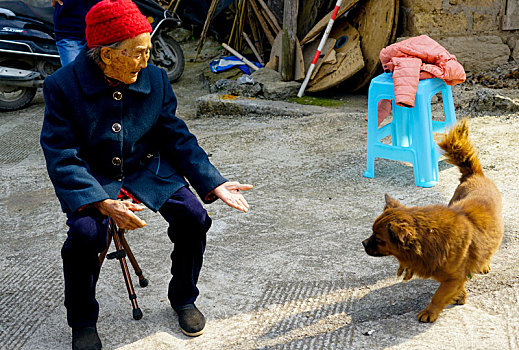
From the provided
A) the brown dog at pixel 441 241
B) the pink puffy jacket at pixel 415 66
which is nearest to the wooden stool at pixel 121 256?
the brown dog at pixel 441 241

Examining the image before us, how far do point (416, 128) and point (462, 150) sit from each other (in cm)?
123

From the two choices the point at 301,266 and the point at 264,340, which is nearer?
the point at 264,340

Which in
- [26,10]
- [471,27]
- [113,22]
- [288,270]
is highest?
[113,22]

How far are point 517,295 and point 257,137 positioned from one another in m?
3.49

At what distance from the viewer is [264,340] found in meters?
2.66

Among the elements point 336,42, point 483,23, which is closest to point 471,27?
point 483,23

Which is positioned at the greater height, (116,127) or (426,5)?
(426,5)

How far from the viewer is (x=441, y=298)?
2641 mm

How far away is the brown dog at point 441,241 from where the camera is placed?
2516 millimetres

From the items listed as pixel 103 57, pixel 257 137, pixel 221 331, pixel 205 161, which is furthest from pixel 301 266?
pixel 257 137

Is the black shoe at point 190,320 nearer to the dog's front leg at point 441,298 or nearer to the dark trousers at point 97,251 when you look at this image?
the dark trousers at point 97,251

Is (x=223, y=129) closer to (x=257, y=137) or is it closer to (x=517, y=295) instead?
(x=257, y=137)

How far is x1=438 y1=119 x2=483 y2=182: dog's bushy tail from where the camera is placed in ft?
10.0

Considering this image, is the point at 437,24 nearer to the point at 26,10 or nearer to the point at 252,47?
the point at 252,47
